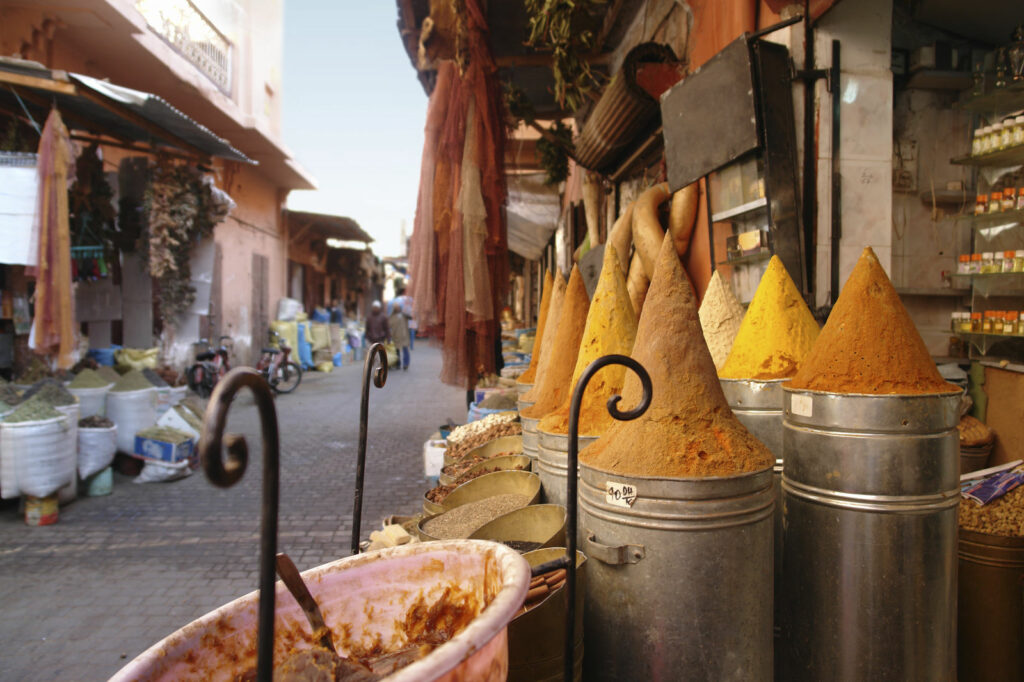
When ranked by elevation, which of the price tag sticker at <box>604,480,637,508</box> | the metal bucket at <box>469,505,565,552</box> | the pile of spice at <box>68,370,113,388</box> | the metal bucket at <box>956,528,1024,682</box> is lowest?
the metal bucket at <box>956,528,1024,682</box>

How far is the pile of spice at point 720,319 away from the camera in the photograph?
259 cm

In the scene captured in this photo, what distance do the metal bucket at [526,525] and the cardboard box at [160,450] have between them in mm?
5332

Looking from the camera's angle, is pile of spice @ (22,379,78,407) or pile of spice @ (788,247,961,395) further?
pile of spice @ (22,379,78,407)

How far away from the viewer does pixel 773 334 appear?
2250 mm

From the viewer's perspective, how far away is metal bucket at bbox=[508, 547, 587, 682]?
143cm

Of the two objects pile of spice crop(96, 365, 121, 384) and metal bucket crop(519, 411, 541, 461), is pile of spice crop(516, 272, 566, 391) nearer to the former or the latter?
metal bucket crop(519, 411, 541, 461)

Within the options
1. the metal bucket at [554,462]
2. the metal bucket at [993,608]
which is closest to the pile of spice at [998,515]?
the metal bucket at [993,608]

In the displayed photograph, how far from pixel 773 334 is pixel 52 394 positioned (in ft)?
19.2

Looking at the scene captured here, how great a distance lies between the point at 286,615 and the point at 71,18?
9084 mm

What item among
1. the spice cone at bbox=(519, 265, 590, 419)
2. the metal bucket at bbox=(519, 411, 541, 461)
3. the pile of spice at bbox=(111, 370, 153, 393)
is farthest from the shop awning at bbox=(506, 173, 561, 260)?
the metal bucket at bbox=(519, 411, 541, 461)

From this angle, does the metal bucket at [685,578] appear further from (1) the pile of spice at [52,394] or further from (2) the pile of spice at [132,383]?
(2) the pile of spice at [132,383]

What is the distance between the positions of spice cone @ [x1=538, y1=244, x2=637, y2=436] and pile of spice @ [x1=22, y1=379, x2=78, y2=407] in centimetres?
509

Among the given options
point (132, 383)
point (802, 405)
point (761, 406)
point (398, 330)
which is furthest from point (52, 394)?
point (398, 330)

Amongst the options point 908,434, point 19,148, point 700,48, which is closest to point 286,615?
point 908,434
